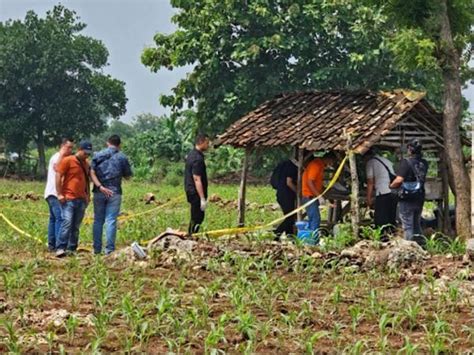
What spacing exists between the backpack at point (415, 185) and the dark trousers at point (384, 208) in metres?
0.59

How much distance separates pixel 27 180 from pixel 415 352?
3156cm

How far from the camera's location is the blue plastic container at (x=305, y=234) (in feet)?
39.2

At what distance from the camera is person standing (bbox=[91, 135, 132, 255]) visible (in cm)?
1141

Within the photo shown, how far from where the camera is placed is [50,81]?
37125 millimetres

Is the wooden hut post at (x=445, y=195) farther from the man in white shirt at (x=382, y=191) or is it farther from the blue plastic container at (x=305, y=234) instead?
the blue plastic container at (x=305, y=234)

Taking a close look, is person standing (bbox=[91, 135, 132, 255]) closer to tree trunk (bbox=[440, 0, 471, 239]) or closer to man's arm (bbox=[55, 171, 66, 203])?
man's arm (bbox=[55, 171, 66, 203])

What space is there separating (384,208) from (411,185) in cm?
82

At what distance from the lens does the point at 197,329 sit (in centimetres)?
696

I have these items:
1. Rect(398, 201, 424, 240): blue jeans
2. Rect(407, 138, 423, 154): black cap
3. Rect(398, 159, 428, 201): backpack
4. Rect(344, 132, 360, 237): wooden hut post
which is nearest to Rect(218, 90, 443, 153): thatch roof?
Rect(344, 132, 360, 237): wooden hut post

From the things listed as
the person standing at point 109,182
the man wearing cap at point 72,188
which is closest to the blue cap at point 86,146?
the man wearing cap at point 72,188

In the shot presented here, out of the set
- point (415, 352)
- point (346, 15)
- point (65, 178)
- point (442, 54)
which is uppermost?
point (346, 15)

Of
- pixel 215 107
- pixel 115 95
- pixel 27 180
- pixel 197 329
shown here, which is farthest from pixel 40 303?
pixel 115 95

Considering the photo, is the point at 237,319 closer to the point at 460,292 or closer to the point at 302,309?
the point at 302,309

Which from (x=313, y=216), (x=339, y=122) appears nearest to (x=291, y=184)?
(x=313, y=216)
